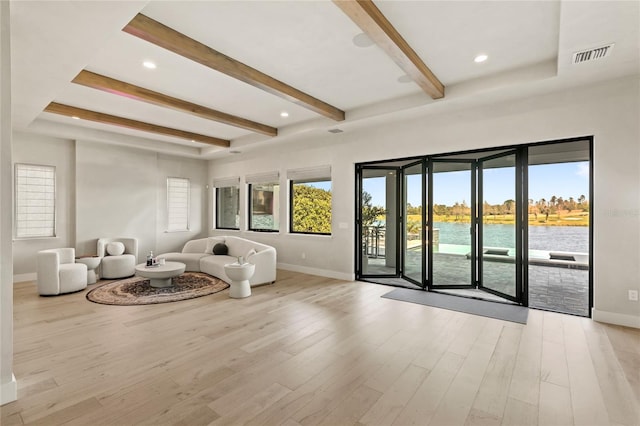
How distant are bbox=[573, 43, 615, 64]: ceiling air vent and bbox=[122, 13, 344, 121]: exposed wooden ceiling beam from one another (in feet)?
10.2

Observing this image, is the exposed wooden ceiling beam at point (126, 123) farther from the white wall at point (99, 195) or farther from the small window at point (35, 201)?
the small window at point (35, 201)

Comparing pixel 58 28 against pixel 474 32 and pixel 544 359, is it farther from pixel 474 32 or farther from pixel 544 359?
pixel 544 359

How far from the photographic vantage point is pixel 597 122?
3.60 metres

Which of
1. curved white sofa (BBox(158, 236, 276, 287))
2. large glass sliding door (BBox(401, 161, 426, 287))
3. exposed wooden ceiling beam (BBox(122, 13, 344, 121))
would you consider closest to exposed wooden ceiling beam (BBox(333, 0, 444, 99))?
exposed wooden ceiling beam (BBox(122, 13, 344, 121))

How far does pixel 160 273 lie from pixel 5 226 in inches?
116

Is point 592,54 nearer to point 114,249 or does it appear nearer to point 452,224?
point 452,224

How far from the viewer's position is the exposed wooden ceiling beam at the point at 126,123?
15.9 ft

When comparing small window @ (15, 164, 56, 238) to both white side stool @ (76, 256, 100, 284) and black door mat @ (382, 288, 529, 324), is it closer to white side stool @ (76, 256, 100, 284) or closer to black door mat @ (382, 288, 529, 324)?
white side stool @ (76, 256, 100, 284)

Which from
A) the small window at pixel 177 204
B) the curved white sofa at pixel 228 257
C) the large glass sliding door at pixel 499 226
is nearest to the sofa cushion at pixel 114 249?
the curved white sofa at pixel 228 257

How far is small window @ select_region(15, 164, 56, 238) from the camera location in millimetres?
5672

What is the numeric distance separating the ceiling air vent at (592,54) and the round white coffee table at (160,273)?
19.5 ft

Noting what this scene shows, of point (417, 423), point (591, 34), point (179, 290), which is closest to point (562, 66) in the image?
point (591, 34)

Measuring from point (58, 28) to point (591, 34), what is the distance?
4508mm

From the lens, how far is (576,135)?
147 inches
